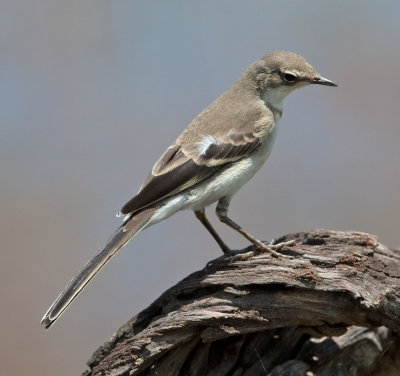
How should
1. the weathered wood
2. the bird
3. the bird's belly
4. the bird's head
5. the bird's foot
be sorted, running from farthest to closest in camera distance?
1. the bird's head
2. the bird's belly
3. the bird
4. the bird's foot
5. the weathered wood

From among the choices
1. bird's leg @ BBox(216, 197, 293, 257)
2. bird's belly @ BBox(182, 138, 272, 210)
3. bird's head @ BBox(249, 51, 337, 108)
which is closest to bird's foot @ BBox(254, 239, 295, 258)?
bird's leg @ BBox(216, 197, 293, 257)

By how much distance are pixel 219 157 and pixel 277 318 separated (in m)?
1.34

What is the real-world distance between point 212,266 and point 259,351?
584 mm

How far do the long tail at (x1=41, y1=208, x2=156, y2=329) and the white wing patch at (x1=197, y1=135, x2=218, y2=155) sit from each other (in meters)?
0.57

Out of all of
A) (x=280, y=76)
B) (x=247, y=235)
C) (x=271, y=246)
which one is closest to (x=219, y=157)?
(x=247, y=235)

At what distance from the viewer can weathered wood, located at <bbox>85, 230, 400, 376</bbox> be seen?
3.57 meters

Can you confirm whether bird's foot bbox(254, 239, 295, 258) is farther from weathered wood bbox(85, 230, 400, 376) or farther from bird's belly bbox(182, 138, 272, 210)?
bird's belly bbox(182, 138, 272, 210)

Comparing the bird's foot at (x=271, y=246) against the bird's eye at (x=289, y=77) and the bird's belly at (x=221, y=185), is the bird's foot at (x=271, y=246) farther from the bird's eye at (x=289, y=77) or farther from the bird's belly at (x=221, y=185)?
the bird's eye at (x=289, y=77)

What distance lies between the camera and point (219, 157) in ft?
15.0

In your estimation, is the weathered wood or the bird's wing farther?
the bird's wing

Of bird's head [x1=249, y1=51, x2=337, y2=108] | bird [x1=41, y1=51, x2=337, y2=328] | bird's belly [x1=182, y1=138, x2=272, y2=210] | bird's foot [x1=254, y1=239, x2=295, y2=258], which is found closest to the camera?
bird's foot [x1=254, y1=239, x2=295, y2=258]

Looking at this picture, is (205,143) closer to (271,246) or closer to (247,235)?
(247,235)

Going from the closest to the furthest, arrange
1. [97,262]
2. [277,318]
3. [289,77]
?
[277,318]
[97,262]
[289,77]

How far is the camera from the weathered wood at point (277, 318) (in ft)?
11.7
